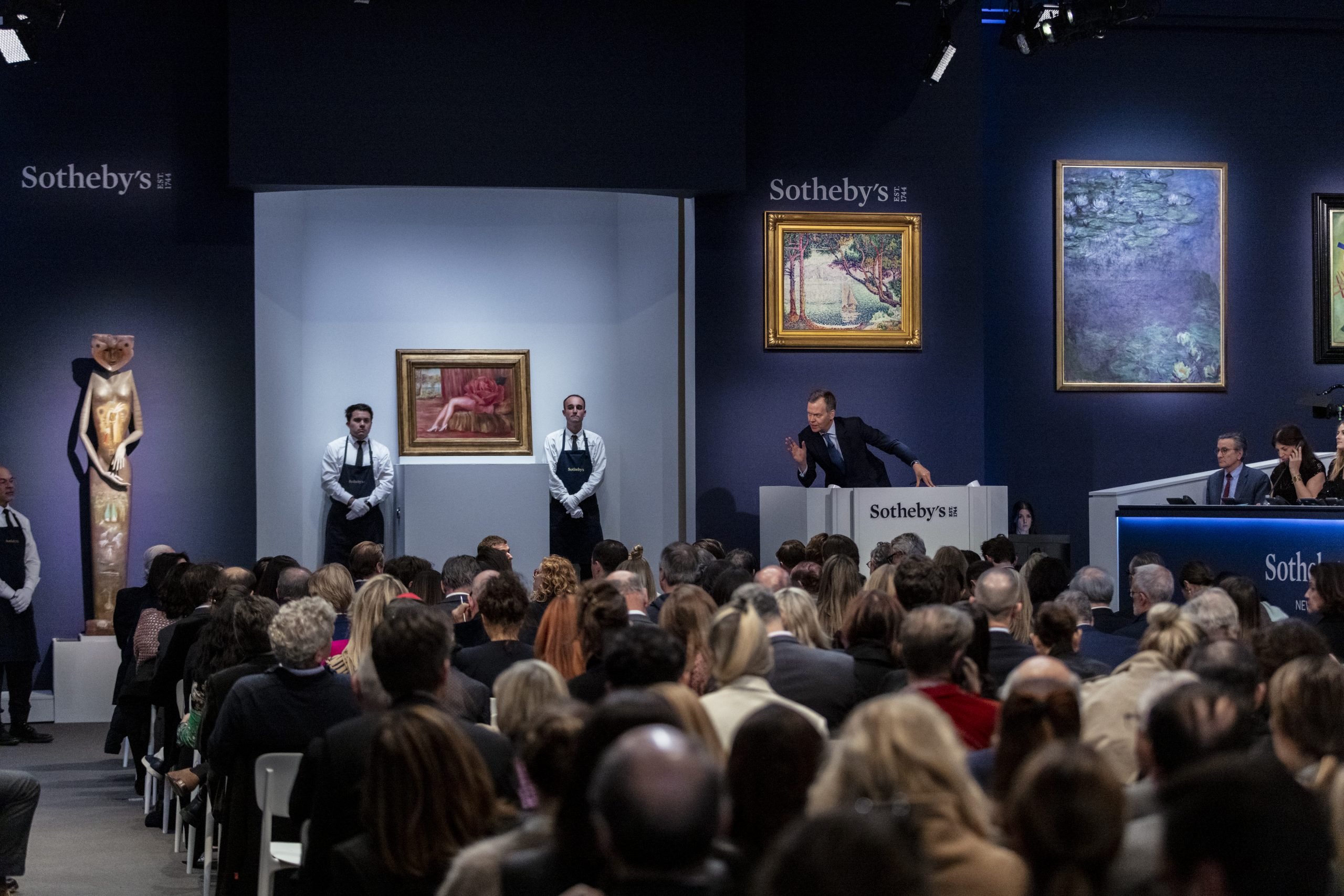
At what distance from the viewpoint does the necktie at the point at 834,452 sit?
32.2ft

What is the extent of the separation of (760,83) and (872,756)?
9345 mm

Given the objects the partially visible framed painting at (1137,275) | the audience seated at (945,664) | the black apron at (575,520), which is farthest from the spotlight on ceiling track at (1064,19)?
the audience seated at (945,664)

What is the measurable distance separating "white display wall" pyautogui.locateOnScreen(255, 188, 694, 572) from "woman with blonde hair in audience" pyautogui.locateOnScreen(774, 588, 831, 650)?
678 cm

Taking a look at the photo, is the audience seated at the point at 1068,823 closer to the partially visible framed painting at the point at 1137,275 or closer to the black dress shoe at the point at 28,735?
the black dress shoe at the point at 28,735

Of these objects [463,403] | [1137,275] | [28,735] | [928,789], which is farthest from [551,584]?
[1137,275]

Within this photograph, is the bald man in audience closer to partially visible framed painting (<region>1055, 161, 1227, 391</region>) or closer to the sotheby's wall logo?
the sotheby's wall logo

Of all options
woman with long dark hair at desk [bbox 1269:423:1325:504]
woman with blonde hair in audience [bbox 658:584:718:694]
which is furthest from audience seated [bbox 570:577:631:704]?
woman with long dark hair at desk [bbox 1269:423:1325:504]

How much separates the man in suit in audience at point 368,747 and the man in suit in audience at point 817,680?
1.17 meters

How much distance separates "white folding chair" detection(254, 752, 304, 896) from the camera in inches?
159

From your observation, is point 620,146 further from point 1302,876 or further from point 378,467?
point 1302,876

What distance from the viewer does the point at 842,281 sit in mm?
10891

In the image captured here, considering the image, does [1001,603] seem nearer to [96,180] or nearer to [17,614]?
[17,614]

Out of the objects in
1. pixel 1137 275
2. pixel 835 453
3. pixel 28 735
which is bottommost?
pixel 28 735

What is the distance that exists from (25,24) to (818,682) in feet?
23.8
